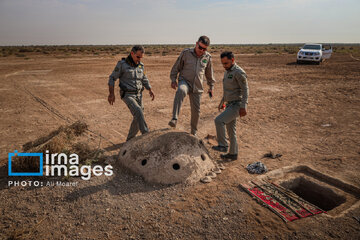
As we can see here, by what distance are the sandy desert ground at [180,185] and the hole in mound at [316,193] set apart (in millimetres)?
391

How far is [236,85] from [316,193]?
2.27 metres

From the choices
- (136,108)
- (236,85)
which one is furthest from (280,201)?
(136,108)

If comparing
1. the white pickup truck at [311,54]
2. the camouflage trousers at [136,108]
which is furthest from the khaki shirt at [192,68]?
the white pickup truck at [311,54]

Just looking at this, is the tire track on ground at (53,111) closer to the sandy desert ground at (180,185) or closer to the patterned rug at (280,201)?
the sandy desert ground at (180,185)

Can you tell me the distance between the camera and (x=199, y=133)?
636 centimetres

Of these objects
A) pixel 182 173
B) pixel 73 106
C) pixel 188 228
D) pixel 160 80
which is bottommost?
pixel 188 228

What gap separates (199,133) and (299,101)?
5.15 metres

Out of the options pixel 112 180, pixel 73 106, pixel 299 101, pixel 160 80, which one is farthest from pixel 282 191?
pixel 160 80

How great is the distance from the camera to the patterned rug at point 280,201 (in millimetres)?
3365

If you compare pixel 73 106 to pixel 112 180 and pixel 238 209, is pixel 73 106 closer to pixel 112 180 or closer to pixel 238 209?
pixel 112 180

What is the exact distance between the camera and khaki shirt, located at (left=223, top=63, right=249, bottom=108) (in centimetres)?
416

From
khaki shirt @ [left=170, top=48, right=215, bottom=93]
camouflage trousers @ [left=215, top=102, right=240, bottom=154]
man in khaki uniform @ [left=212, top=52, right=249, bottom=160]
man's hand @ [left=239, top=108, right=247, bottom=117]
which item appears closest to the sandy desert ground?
camouflage trousers @ [left=215, top=102, right=240, bottom=154]

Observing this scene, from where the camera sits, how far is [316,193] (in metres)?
4.17

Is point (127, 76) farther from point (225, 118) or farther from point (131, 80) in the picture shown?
point (225, 118)
